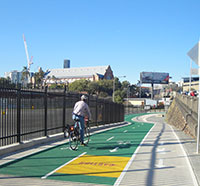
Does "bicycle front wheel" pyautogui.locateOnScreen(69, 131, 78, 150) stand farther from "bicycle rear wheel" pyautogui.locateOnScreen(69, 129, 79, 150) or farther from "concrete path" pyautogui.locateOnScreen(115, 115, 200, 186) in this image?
"concrete path" pyautogui.locateOnScreen(115, 115, 200, 186)

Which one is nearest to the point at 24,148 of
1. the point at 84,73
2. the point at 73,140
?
the point at 73,140

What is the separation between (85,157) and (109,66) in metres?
172

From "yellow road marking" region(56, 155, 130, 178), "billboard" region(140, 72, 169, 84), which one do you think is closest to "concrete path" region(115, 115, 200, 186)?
"yellow road marking" region(56, 155, 130, 178)

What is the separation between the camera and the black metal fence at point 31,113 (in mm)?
9070

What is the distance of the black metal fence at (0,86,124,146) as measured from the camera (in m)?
9.07

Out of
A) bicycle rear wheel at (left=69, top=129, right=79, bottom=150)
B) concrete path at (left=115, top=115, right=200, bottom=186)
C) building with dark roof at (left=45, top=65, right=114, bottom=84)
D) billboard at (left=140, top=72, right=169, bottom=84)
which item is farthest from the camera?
building with dark roof at (left=45, top=65, right=114, bottom=84)

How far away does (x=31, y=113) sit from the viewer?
10.7 metres

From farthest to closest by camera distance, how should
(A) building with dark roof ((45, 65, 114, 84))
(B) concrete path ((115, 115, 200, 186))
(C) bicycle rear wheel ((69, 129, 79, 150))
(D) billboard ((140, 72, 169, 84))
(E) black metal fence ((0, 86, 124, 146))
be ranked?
(A) building with dark roof ((45, 65, 114, 84)), (D) billboard ((140, 72, 169, 84)), (C) bicycle rear wheel ((69, 129, 79, 150)), (E) black metal fence ((0, 86, 124, 146)), (B) concrete path ((115, 115, 200, 186))

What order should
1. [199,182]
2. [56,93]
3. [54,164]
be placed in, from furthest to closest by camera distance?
[56,93] → [54,164] → [199,182]

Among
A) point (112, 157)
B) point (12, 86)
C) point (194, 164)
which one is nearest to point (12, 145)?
point (12, 86)

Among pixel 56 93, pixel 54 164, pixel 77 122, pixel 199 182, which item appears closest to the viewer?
pixel 199 182

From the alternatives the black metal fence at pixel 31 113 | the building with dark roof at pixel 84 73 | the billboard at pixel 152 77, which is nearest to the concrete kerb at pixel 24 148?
the black metal fence at pixel 31 113

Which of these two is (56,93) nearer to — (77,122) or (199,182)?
(77,122)

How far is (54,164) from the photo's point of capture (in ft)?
25.6
